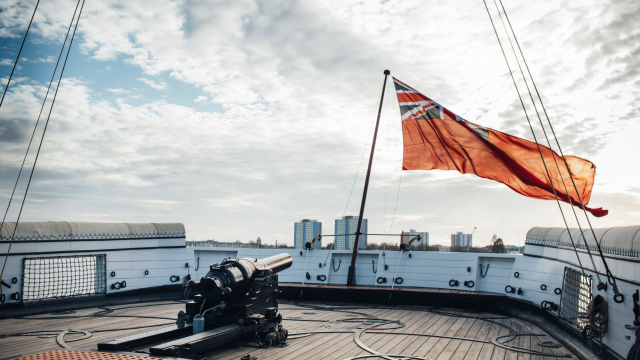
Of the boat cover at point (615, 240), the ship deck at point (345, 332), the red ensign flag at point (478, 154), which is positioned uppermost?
the red ensign flag at point (478, 154)

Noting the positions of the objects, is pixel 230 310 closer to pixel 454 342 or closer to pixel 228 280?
pixel 228 280

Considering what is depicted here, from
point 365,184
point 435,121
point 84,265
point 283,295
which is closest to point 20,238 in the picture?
point 84,265

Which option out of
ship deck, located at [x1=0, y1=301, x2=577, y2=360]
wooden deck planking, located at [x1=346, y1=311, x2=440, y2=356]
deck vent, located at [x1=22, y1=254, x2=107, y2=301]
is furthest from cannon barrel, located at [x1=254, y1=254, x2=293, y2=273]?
deck vent, located at [x1=22, y1=254, x2=107, y2=301]

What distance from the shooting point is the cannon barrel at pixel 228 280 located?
640 cm

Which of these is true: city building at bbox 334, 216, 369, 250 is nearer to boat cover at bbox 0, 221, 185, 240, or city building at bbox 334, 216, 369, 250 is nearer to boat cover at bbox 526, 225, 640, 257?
boat cover at bbox 526, 225, 640, 257

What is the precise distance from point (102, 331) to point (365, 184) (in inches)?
289

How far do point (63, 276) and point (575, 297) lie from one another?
10.9m

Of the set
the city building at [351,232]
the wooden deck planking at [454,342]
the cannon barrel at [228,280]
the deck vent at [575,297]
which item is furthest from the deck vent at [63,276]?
the deck vent at [575,297]

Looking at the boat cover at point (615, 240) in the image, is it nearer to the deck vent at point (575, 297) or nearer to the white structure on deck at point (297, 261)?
the white structure on deck at point (297, 261)

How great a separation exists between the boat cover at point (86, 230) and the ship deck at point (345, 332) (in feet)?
6.36

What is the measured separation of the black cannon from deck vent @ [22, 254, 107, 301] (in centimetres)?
558

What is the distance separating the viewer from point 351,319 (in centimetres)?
890

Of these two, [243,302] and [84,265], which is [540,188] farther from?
[84,265]

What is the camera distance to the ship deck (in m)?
6.24
